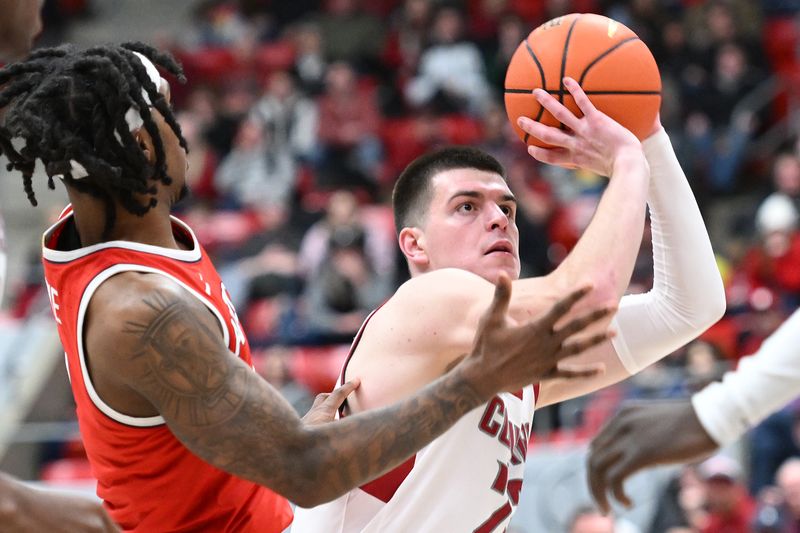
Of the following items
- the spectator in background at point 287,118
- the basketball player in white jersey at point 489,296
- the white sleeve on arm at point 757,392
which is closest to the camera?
the white sleeve on arm at point 757,392

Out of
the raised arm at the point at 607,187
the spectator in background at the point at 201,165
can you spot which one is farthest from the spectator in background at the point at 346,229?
the raised arm at the point at 607,187

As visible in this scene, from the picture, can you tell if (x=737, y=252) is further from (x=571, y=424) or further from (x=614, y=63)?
(x=614, y=63)

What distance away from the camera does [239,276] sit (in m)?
11.1

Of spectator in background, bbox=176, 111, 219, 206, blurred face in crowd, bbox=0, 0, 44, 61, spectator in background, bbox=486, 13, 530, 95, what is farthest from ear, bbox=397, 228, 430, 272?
spectator in background, bbox=486, 13, 530, 95

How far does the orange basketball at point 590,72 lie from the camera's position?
3.81 metres

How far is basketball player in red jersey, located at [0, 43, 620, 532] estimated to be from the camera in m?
3.18

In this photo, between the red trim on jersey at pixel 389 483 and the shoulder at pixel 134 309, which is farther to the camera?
the red trim on jersey at pixel 389 483

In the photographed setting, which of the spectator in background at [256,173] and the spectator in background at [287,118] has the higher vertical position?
the spectator in background at [287,118]

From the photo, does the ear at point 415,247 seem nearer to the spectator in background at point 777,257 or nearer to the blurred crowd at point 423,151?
the blurred crowd at point 423,151

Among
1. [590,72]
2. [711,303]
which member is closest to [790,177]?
[711,303]

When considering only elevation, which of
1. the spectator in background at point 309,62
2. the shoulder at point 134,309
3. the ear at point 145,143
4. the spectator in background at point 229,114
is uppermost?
the ear at point 145,143

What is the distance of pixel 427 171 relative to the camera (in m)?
4.44

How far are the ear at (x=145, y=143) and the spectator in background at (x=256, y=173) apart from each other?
9350mm

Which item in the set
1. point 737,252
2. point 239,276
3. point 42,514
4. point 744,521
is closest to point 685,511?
point 744,521
